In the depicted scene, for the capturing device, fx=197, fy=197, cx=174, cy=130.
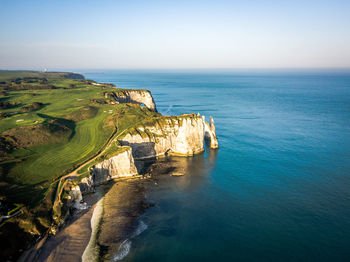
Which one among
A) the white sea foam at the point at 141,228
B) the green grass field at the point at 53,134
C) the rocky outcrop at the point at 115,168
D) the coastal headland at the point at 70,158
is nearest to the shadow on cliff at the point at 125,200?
the coastal headland at the point at 70,158

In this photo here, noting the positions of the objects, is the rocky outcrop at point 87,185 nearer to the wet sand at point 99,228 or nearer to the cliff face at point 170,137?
the wet sand at point 99,228

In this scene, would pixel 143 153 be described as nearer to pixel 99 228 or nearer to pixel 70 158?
pixel 70 158

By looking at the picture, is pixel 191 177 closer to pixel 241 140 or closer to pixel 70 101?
pixel 241 140

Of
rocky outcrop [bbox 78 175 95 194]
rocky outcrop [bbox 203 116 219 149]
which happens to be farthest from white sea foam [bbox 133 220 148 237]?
Answer: rocky outcrop [bbox 203 116 219 149]

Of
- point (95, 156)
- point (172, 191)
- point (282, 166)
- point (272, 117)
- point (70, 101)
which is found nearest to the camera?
point (172, 191)

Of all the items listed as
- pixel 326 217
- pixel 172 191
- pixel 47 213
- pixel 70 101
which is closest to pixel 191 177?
pixel 172 191

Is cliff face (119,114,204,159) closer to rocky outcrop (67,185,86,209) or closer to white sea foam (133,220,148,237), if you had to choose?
rocky outcrop (67,185,86,209)
